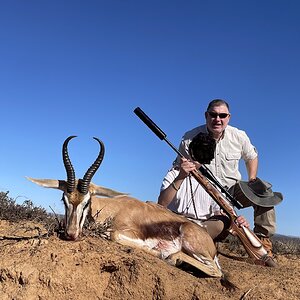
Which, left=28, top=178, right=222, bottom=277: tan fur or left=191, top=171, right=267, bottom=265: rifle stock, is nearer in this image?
left=28, top=178, right=222, bottom=277: tan fur

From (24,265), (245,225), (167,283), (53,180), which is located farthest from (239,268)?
(24,265)

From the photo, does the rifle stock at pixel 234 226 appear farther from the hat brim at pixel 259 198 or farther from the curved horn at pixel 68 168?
the curved horn at pixel 68 168

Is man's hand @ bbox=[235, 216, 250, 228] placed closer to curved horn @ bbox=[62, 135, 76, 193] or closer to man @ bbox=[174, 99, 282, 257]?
man @ bbox=[174, 99, 282, 257]

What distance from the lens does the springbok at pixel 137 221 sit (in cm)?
607

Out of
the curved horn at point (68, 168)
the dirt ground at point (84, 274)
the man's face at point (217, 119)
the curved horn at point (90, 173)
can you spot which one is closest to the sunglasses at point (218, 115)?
the man's face at point (217, 119)

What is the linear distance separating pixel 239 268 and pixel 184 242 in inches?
52.6

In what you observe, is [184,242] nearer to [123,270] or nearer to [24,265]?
[123,270]

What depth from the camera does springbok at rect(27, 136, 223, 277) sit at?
Answer: 6074 millimetres

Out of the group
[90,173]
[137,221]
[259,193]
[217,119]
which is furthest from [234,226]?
[90,173]

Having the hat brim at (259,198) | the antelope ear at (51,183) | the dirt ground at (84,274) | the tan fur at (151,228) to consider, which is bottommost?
the dirt ground at (84,274)

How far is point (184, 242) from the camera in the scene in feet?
21.7

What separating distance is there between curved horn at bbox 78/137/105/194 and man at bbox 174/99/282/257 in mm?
2480

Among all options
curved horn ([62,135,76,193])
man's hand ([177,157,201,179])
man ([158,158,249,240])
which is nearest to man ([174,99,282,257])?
man ([158,158,249,240])

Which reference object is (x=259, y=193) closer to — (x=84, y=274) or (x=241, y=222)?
(x=241, y=222)
